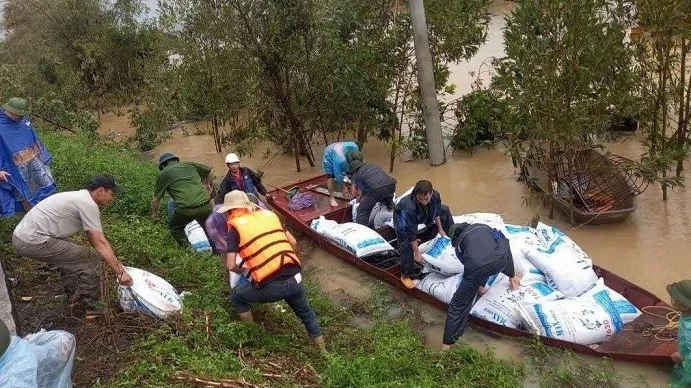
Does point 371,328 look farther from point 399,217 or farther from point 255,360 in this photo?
point 255,360

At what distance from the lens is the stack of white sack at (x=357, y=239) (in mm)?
6371

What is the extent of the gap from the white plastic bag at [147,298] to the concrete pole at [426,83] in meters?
5.73

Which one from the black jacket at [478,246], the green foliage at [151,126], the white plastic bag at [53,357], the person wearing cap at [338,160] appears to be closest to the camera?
the white plastic bag at [53,357]

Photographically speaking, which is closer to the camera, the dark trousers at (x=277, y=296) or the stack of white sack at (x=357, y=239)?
the dark trousers at (x=277, y=296)

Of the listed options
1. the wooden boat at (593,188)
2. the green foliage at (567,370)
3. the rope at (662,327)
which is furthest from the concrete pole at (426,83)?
the green foliage at (567,370)

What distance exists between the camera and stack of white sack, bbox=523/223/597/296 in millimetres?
5195

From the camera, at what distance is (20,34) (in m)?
18.2

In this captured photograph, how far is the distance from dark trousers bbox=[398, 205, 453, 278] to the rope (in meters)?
1.86

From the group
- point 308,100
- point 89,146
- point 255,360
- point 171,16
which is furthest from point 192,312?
point 171,16

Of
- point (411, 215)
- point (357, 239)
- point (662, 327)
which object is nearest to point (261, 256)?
point (411, 215)

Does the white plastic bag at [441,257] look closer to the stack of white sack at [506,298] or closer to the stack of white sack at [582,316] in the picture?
the stack of white sack at [506,298]

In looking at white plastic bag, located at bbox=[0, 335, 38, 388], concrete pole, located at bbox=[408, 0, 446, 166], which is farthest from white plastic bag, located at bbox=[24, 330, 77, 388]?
concrete pole, located at bbox=[408, 0, 446, 166]

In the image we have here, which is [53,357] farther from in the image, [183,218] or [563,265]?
[563,265]

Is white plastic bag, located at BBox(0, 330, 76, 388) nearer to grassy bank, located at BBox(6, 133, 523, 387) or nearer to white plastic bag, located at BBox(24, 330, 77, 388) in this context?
white plastic bag, located at BBox(24, 330, 77, 388)
